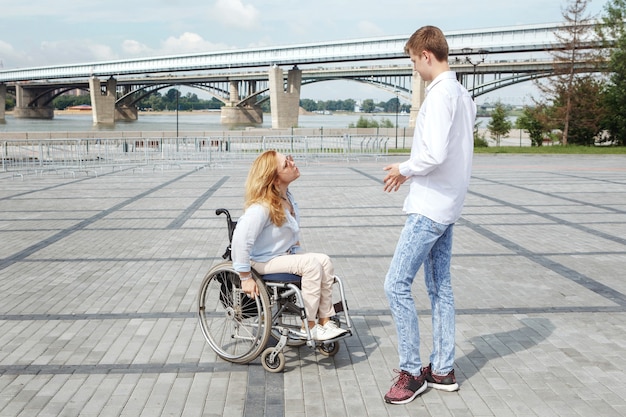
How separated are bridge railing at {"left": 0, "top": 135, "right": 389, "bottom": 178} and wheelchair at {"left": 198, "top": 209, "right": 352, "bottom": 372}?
15.1 metres

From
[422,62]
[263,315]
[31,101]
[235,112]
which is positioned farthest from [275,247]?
[31,101]

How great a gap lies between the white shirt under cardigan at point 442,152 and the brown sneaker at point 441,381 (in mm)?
919

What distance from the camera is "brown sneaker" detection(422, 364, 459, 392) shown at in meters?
3.89

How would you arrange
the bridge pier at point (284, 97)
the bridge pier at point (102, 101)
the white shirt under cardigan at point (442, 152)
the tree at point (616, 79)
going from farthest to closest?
the bridge pier at point (102, 101), the bridge pier at point (284, 97), the tree at point (616, 79), the white shirt under cardigan at point (442, 152)

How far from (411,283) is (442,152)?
2.49ft

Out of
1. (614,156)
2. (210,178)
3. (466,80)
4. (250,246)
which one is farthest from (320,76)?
(250,246)

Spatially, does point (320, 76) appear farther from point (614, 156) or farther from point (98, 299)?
point (98, 299)

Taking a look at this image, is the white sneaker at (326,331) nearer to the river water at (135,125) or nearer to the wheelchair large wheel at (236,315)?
the wheelchair large wheel at (236,315)

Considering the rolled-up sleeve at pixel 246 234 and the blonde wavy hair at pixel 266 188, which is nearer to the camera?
the rolled-up sleeve at pixel 246 234

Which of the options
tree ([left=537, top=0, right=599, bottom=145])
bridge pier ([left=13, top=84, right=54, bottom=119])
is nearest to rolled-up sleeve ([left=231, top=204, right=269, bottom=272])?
tree ([left=537, top=0, right=599, bottom=145])

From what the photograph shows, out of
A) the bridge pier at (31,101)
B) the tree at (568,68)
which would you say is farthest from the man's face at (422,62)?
the bridge pier at (31,101)

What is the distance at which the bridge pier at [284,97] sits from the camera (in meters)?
64.5

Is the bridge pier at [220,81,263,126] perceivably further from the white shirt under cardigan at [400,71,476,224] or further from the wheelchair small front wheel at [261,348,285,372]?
the white shirt under cardigan at [400,71,476,224]

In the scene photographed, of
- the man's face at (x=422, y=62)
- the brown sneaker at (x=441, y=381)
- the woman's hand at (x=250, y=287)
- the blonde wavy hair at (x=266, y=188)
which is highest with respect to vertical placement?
the man's face at (x=422, y=62)
